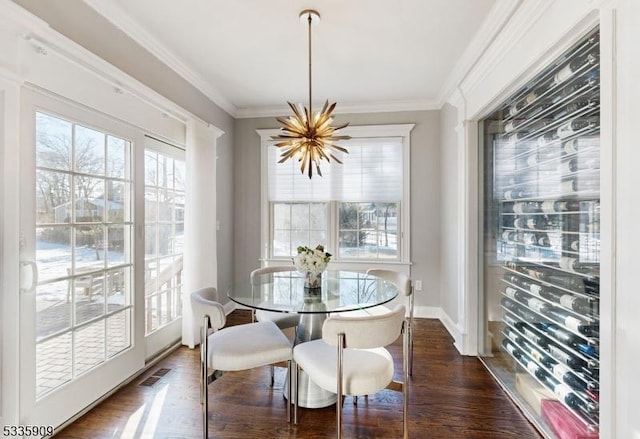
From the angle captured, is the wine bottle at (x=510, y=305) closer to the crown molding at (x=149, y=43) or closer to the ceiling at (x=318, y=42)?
the ceiling at (x=318, y=42)

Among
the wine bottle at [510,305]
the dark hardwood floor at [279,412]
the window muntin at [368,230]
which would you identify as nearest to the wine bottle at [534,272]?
the wine bottle at [510,305]

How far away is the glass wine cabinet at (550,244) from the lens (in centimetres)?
Answer: 156

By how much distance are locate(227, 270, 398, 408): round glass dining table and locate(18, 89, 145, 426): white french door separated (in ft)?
2.88

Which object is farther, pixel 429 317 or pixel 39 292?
pixel 429 317

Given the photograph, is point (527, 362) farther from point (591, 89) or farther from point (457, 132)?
point (457, 132)

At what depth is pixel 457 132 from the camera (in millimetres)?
3086

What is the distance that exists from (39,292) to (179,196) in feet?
5.07

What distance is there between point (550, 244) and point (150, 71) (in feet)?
9.83

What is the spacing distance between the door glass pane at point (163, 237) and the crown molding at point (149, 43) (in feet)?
2.45

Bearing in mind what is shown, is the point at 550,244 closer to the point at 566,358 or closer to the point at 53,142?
the point at 566,358

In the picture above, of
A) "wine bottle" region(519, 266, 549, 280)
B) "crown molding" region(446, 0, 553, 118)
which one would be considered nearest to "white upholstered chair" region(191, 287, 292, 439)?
"wine bottle" region(519, 266, 549, 280)

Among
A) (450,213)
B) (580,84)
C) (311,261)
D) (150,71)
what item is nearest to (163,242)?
(150,71)

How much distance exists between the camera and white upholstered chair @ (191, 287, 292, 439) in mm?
1780

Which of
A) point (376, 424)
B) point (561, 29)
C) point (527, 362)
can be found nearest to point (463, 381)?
point (527, 362)
